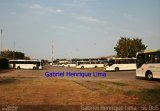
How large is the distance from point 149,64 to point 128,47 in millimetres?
49378

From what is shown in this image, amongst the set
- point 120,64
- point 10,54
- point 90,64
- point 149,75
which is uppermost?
point 10,54

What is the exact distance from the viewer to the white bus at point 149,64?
72.5ft

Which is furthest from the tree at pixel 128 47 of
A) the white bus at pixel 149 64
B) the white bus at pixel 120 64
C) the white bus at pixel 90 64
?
the white bus at pixel 149 64

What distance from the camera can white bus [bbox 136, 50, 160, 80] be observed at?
22.1 m

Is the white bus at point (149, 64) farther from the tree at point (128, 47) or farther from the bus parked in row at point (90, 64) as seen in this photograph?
the tree at point (128, 47)

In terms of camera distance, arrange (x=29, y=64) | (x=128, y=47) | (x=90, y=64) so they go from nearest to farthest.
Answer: (x=29, y=64) < (x=90, y=64) < (x=128, y=47)

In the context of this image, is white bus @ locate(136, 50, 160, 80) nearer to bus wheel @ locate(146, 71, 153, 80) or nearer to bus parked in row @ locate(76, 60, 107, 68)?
bus wheel @ locate(146, 71, 153, 80)

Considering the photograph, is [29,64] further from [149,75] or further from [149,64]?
[149,64]

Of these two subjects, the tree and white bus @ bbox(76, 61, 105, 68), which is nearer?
white bus @ bbox(76, 61, 105, 68)

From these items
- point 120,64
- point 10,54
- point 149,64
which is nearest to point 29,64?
point 120,64

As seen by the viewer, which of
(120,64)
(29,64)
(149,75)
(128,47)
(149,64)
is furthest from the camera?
(128,47)

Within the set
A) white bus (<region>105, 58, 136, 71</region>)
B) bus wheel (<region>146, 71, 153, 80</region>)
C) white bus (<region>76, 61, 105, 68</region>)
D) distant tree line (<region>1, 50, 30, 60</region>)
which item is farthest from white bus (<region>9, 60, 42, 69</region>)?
distant tree line (<region>1, 50, 30, 60</region>)

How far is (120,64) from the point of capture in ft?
153

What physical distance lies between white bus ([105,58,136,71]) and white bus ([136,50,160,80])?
21.2 meters
